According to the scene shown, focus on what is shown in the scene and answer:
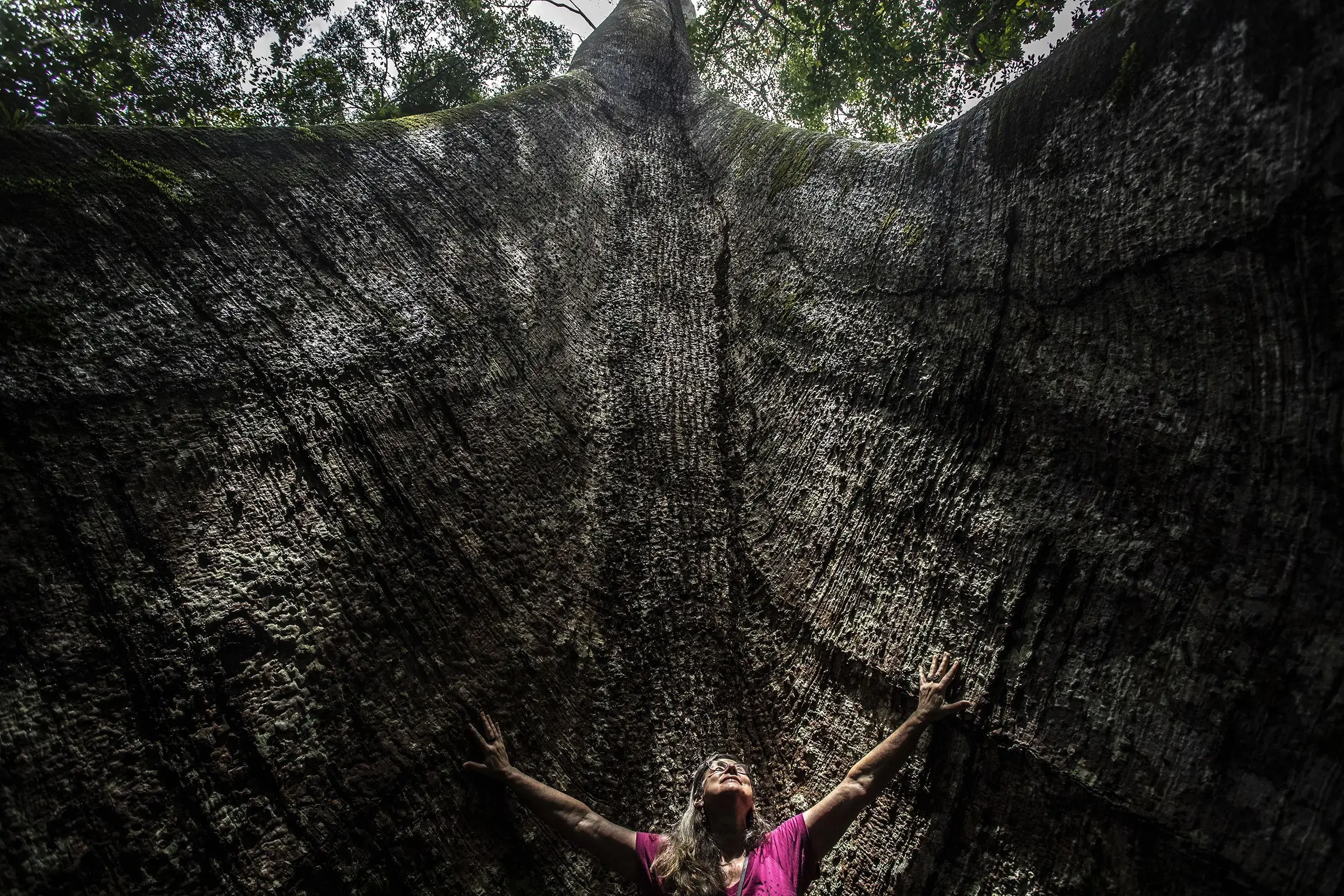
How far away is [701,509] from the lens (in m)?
2.07

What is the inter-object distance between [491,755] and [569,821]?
244 millimetres

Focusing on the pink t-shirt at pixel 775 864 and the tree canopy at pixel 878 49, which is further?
the tree canopy at pixel 878 49

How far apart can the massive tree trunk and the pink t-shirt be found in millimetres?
106

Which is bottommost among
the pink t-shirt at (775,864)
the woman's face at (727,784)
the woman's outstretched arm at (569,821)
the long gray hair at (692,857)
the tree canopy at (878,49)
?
the pink t-shirt at (775,864)

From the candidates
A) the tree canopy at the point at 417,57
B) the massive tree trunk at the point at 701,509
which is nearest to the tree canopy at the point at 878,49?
the tree canopy at the point at 417,57

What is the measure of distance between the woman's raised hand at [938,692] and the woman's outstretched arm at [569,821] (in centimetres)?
78

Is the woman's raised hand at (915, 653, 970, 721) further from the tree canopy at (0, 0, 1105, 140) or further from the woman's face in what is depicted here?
the tree canopy at (0, 0, 1105, 140)

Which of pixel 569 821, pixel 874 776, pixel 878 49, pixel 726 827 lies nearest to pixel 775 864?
pixel 726 827

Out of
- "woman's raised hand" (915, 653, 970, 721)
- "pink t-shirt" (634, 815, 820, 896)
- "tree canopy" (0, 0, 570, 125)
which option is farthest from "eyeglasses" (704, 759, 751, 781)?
"tree canopy" (0, 0, 570, 125)

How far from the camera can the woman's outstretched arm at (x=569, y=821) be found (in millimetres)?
1479

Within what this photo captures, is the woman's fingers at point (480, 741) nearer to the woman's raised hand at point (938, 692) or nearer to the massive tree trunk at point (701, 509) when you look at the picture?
the massive tree trunk at point (701, 509)

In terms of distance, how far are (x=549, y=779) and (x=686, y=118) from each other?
3666 mm

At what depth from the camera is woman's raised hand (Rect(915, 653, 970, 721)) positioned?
4.99 feet

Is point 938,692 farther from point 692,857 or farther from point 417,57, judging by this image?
point 417,57
